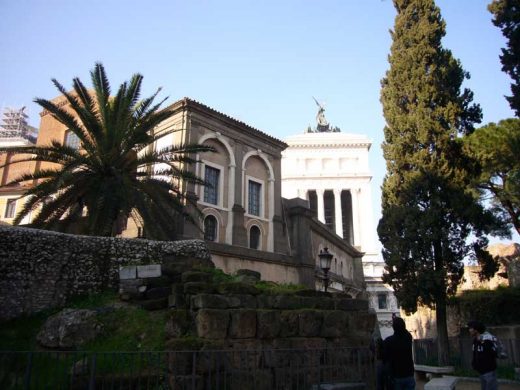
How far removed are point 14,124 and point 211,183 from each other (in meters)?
64.0

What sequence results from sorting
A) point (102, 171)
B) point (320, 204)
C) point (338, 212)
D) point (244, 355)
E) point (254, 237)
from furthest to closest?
1. point (320, 204)
2. point (338, 212)
3. point (254, 237)
4. point (102, 171)
5. point (244, 355)

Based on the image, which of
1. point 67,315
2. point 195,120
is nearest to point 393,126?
point 195,120

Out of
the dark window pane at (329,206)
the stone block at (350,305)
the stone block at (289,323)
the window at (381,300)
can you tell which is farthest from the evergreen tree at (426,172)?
the dark window pane at (329,206)

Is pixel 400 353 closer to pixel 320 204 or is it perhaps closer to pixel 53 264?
pixel 53 264

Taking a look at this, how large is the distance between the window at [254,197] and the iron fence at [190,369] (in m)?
15.5

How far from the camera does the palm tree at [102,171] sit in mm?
13750

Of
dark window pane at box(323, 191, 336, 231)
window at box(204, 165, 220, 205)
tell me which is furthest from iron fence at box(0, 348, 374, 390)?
dark window pane at box(323, 191, 336, 231)

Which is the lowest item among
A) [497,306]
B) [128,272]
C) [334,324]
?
[334,324]

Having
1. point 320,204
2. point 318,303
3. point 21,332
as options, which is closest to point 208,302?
point 318,303

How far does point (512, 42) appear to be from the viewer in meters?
17.7

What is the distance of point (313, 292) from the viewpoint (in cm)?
940

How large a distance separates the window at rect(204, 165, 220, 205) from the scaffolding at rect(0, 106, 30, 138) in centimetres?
5861

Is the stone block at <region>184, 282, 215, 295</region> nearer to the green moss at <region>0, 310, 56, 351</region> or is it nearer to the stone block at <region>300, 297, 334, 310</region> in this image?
the stone block at <region>300, 297, 334, 310</region>

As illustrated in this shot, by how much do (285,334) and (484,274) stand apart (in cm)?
1369
